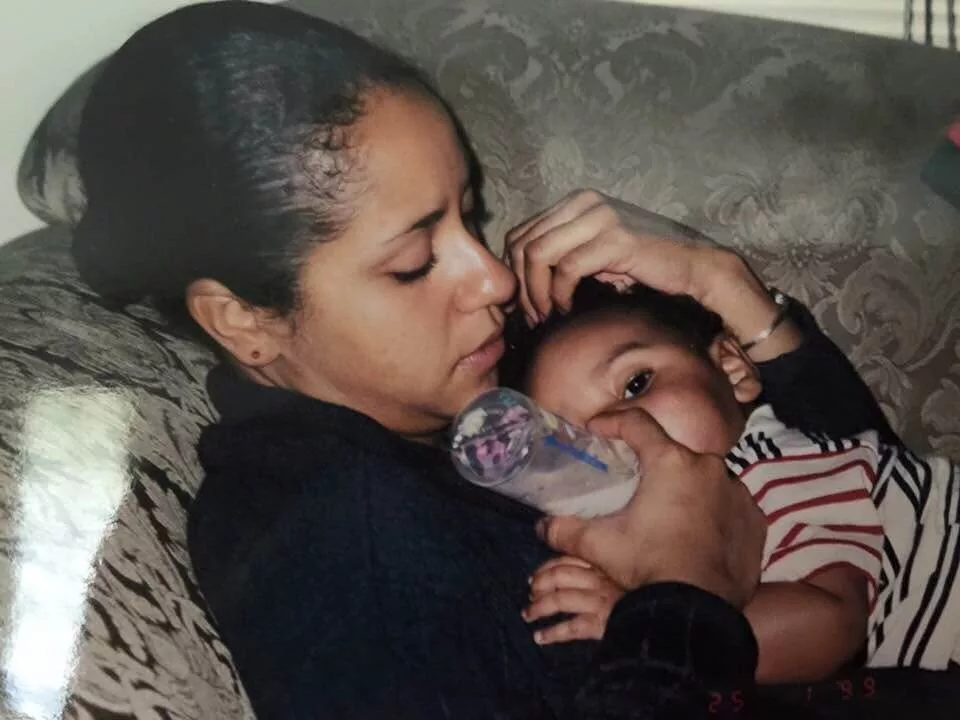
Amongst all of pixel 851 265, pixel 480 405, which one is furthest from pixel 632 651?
pixel 851 265

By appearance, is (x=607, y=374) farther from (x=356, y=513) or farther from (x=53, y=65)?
(x=53, y=65)

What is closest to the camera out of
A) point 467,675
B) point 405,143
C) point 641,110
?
point 467,675

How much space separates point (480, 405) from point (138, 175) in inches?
11.0

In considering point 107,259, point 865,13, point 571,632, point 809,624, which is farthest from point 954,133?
point 107,259

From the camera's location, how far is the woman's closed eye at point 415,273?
2.29 feet

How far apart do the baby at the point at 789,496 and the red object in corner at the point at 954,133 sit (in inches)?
11.8

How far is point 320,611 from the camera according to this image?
57 centimetres

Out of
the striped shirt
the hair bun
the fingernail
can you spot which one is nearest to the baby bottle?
the fingernail

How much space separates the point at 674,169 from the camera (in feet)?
3.03

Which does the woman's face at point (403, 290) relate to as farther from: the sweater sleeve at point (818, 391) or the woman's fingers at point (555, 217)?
the sweater sleeve at point (818, 391)

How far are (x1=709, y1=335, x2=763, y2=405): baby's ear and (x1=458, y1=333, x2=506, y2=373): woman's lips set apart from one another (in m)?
0.19

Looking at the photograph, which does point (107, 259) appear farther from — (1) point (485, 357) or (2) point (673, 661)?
(2) point (673, 661)

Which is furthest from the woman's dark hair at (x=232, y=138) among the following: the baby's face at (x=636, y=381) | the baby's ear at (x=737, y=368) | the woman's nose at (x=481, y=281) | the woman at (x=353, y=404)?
the baby's ear at (x=737, y=368)

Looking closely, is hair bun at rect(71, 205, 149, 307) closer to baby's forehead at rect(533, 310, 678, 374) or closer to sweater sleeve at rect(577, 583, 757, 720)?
baby's forehead at rect(533, 310, 678, 374)
